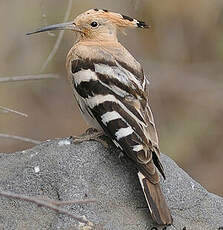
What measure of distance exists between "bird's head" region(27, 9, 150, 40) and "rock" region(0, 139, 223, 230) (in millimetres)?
675

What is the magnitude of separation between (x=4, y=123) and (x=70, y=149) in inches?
113

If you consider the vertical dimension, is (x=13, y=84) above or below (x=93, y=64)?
below

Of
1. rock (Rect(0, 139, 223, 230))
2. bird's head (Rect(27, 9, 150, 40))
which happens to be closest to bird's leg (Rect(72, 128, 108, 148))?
rock (Rect(0, 139, 223, 230))

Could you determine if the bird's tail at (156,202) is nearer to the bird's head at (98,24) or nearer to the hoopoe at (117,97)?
the hoopoe at (117,97)

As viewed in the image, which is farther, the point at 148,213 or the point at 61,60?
the point at 61,60

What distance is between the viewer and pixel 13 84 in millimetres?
6469

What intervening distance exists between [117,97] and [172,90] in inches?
130

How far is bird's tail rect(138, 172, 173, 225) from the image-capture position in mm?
3260

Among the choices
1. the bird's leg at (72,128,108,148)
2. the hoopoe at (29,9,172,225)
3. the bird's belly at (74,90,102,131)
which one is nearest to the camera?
the hoopoe at (29,9,172,225)

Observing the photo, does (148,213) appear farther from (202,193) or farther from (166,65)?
(166,65)

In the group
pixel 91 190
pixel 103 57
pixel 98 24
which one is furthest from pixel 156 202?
pixel 98 24

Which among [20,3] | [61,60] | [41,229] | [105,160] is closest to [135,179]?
[105,160]

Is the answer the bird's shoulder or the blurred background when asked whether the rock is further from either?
the blurred background

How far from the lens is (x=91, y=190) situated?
339 cm
